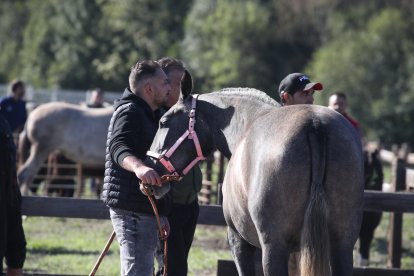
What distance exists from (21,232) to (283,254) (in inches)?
83.2

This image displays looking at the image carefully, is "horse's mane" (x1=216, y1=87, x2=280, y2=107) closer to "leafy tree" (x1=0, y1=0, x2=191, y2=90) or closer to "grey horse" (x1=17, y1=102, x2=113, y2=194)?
"grey horse" (x1=17, y1=102, x2=113, y2=194)

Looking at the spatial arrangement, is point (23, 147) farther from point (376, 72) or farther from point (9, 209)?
point (376, 72)

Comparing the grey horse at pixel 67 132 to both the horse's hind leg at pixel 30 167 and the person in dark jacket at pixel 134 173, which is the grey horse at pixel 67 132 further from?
the person in dark jacket at pixel 134 173

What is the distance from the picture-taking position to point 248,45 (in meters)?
50.6

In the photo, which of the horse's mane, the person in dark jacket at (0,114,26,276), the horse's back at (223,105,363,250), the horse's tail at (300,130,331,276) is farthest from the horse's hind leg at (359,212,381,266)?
the horse's tail at (300,130,331,276)

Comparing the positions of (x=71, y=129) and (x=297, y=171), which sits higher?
(x=297, y=171)

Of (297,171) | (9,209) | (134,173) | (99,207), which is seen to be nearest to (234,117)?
(134,173)

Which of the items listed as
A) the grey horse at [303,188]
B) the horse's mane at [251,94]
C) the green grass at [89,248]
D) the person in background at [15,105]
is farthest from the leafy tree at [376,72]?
the grey horse at [303,188]

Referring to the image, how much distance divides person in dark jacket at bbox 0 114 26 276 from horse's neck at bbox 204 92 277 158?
142cm

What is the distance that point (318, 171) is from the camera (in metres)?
4.94

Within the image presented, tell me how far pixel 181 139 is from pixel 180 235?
821mm

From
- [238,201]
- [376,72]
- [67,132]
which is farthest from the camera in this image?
[376,72]

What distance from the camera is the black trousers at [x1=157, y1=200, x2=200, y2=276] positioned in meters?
6.11

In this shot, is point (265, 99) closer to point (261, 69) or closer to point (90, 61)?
point (261, 69)
